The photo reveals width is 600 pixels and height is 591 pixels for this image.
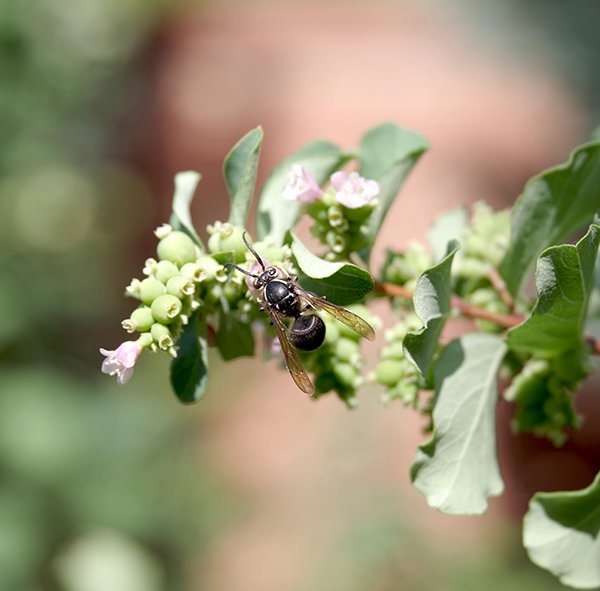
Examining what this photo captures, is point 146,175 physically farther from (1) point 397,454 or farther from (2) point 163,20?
(1) point 397,454

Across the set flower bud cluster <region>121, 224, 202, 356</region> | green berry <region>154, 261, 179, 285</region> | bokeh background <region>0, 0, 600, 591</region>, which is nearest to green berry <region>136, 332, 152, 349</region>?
flower bud cluster <region>121, 224, 202, 356</region>

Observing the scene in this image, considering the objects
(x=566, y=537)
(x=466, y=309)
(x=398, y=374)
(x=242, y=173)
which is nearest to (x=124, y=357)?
(x=242, y=173)

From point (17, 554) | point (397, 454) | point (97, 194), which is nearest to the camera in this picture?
point (17, 554)

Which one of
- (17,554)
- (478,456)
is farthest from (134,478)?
(478,456)

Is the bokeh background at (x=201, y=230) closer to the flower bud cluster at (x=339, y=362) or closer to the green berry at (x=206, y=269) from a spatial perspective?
the flower bud cluster at (x=339, y=362)

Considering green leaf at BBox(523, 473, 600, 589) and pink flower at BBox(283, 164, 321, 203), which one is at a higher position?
pink flower at BBox(283, 164, 321, 203)

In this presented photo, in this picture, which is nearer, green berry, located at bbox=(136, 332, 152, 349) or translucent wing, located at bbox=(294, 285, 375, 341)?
green berry, located at bbox=(136, 332, 152, 349)

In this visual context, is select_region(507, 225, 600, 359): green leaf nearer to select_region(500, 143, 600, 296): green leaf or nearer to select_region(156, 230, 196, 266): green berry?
select_region(500, 143, 600, 296): green leaf

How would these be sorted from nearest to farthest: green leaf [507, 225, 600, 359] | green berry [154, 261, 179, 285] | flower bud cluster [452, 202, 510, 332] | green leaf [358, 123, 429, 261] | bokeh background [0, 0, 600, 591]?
green leaf [507, 225, 600, 359]
green berry [154, 261, 179, 285]
green leaf [358, 123, 429, 261]
flower bud cluster [452, 202, 510, 332]
bokeh background [0, 0, 600, 591]
